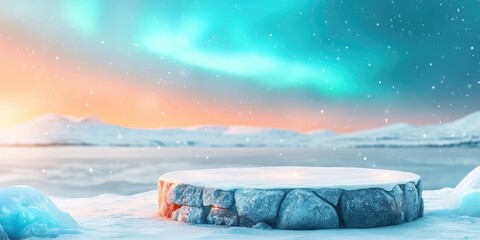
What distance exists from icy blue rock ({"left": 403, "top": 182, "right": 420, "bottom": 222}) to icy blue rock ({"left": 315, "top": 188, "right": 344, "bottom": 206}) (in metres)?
1.07

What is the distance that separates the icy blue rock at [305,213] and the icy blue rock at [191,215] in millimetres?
992

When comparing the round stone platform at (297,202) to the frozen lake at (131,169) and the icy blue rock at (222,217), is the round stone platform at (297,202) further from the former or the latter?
the frozen lake at (131,169)

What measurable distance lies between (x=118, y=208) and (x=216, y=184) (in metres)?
2.42

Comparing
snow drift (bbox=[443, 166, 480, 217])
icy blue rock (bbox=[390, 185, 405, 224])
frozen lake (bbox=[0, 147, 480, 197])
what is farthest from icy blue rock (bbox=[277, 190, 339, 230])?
frozen lake (bbox=[0, 147, 480, 197])

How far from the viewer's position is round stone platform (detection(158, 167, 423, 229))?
680 centimetres

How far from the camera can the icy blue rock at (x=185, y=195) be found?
7261 mm

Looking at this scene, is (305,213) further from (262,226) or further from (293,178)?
(293,178)

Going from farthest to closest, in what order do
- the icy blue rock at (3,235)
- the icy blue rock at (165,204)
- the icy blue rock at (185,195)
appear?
the icy blue rock at (165,204)
the icy blue rock at (185,195)
the icy blue rock at (3,235)

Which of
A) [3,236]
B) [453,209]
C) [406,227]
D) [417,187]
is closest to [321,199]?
[406,227]

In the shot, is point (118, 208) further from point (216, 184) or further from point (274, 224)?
point (274, 224)

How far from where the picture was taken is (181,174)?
8.45 metres

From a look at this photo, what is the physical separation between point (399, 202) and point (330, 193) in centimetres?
100

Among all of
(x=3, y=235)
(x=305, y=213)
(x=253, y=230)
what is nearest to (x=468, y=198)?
(x=305, y=213)

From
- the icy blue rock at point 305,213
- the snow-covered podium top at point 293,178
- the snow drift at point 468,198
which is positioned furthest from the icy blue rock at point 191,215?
the snow drift at point 468,198
